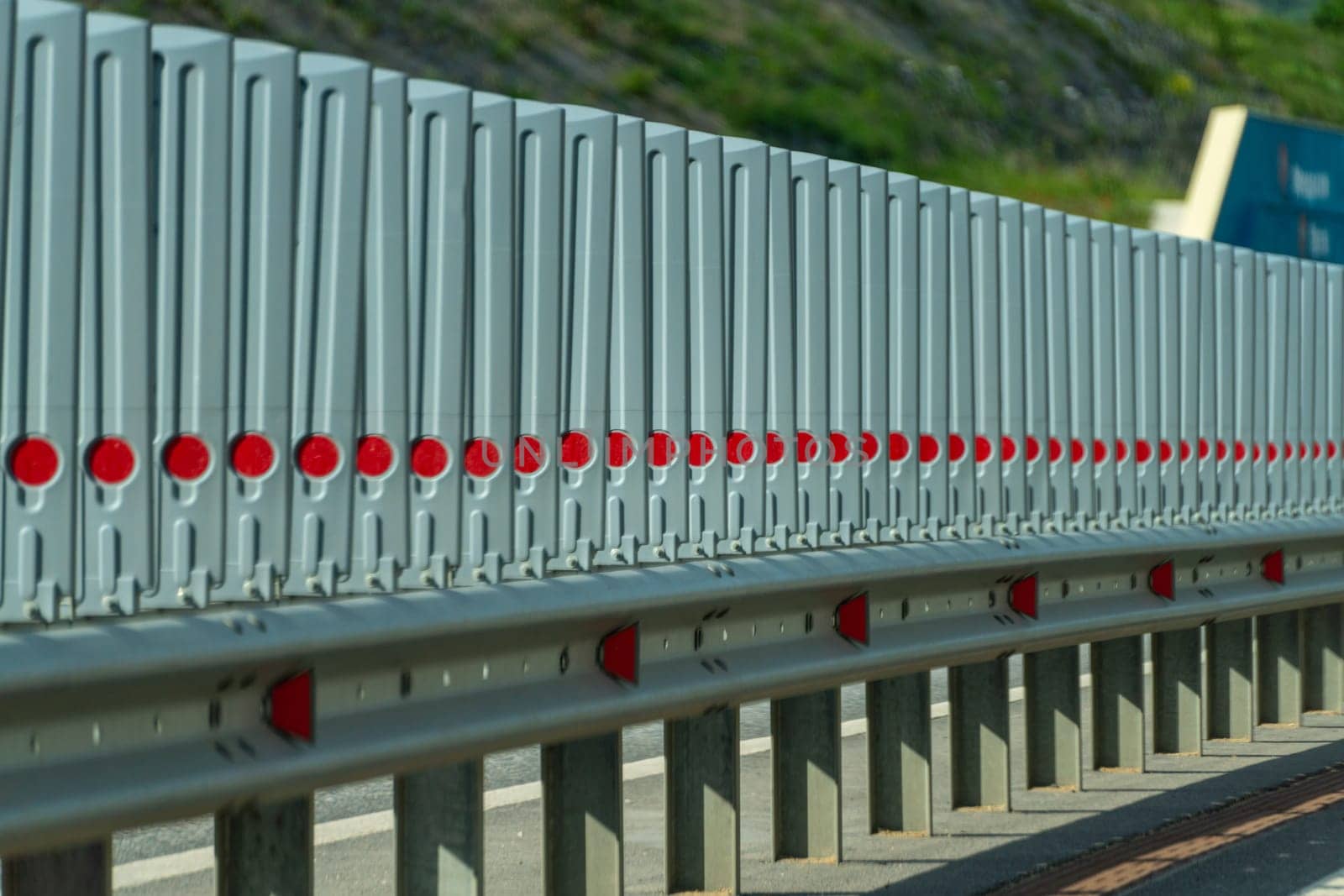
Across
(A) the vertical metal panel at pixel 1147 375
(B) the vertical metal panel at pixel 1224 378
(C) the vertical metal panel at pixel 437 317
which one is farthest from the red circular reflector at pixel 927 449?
(B) the vertical metal panel at pixel 1224 378

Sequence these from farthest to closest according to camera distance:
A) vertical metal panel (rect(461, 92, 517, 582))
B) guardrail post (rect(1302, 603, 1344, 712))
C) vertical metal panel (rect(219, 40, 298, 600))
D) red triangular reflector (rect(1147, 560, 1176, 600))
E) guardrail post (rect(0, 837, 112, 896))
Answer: guardrail post (rect(1302, 603, 1344, 712)), red triangular reflector (rect(1147, 560, 1176, 600)), vertical metal panel (rect(461, 92, 517, 582)), guardrail post (rect(0, 837, 112, 896)), vertical metal panel (rect(219, 40, 298, 600))

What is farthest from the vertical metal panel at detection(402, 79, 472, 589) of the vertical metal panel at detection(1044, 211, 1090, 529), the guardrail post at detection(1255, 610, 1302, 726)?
the guardrail post at detection(1255, 610, 1302, 726)

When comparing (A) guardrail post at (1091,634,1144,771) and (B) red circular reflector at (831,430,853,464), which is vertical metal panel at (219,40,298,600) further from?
(A) guardrail post at (1091,634,1144,771)

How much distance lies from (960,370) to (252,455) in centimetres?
430

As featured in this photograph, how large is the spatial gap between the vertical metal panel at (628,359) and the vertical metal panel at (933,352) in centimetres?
205

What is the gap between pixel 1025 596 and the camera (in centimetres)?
943

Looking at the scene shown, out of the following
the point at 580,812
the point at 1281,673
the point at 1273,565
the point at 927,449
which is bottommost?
the point at 1281,673

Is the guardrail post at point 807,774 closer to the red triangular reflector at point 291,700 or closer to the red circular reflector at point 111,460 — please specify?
the red triangular reflector at point 291,700

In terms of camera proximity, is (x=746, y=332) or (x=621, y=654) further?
(x=746, y=332)

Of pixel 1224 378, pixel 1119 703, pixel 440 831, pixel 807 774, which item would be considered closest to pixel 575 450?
pixel 440 831

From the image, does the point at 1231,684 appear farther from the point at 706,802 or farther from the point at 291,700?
the point at 291,700

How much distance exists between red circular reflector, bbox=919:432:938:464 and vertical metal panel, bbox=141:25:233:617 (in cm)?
402

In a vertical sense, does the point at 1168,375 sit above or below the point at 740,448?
above

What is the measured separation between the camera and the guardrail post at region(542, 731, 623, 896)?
7.97 meters
